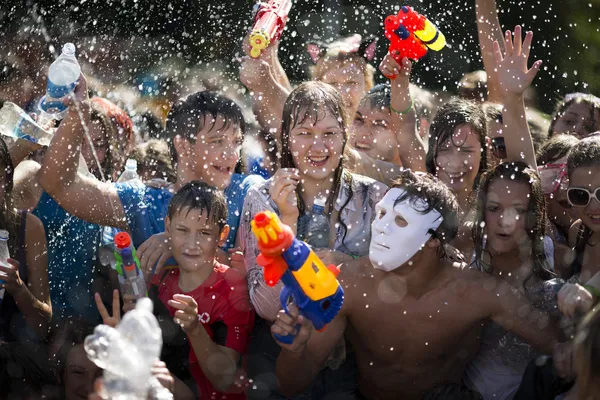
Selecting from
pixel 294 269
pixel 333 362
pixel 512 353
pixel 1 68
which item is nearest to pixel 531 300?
pixel 512 353

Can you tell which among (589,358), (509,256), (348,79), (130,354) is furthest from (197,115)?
(589,358)

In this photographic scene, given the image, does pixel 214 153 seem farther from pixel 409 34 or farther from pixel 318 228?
pixel 409 34

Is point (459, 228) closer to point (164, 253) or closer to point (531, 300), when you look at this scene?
point (531, 300)

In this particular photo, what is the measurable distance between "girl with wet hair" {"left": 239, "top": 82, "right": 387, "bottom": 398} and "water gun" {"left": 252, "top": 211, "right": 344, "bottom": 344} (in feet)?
2.12

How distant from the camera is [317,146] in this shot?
409cm

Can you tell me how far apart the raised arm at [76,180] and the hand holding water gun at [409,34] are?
163cm

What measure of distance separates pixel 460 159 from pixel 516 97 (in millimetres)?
413

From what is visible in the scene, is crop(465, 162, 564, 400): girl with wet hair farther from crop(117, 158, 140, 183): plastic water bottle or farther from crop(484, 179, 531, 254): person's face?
crop(117, 158, 140, 183): plastic water bottle

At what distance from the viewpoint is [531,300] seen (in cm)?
380

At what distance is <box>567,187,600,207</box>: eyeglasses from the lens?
388 centimetres

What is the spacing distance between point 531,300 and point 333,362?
3.00 ft

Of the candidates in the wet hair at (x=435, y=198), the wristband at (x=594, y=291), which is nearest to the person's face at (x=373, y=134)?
the wet hair at (x=435, y=198)

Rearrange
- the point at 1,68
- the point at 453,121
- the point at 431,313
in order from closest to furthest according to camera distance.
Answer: the point at 431,313 < the point at 453,121 < the point at 1,68

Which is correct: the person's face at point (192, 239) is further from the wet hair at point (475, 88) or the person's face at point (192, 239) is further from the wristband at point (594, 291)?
the wet hair at point (475, 88)
